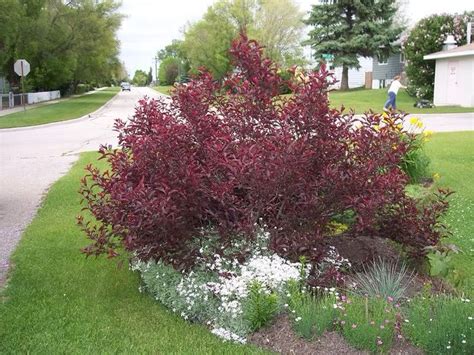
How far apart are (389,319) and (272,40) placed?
52.7 metres

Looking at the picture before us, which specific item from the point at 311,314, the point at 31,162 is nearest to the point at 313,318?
the point at 311,314

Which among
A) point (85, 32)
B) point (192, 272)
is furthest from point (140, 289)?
point (85, 32)

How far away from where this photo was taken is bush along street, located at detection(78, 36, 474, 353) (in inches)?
155

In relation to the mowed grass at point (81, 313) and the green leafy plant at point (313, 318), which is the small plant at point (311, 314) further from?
the mowed grass at point (81, 313)

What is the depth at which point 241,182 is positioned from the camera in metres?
4.29

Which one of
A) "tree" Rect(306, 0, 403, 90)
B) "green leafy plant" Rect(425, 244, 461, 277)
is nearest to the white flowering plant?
"green leafy plant" Rect(425, 244, 461, 277)

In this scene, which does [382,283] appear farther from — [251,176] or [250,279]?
[251,176]

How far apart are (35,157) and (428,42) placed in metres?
23.8

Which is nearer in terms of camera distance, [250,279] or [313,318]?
[313,318]

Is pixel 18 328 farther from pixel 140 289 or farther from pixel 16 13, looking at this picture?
pixel 16 13

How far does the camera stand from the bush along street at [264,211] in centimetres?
394

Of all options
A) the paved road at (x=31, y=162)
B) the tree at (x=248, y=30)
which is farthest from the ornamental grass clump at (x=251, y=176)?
the tree at (x=248, y=30)

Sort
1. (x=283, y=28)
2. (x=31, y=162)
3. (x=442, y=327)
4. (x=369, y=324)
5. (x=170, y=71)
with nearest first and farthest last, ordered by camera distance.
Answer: (x=442, y=327) < (x=369, y=324) < (x=31, y=162) < (x=283, y=28) < (x=170, y=71)

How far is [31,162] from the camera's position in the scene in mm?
A: 13547
